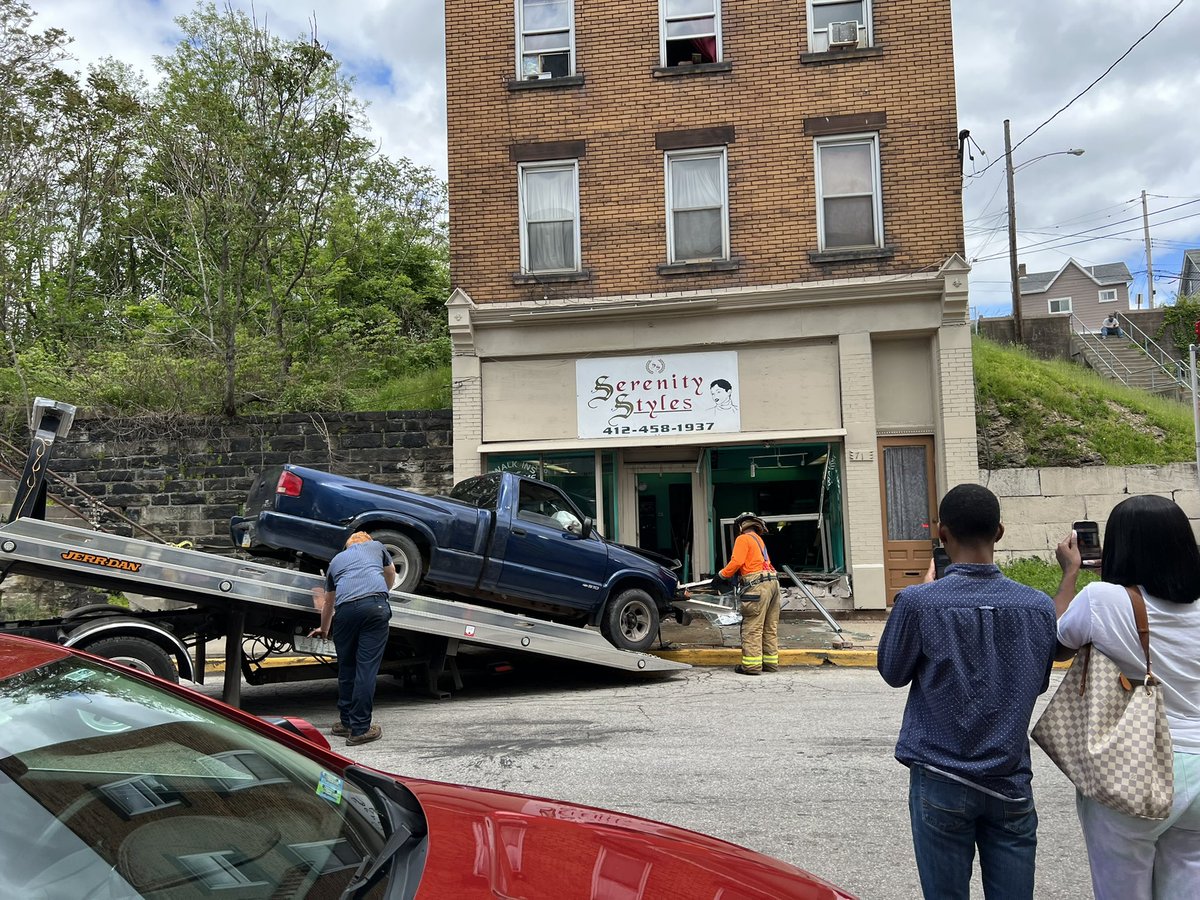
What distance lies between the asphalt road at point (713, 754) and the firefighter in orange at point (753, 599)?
10.7 inches

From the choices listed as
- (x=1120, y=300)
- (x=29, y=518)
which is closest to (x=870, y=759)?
(x=29, y=518)

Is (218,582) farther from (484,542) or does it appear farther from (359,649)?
(484,542)

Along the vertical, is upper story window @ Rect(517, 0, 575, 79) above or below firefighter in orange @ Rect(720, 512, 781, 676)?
above

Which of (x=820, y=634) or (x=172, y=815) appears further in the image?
(x=820, y=634)

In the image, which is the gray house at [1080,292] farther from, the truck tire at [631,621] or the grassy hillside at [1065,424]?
the truck tire at [631,621]

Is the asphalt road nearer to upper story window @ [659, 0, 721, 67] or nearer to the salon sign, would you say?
the salon sign

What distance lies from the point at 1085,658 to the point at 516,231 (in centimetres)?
1347

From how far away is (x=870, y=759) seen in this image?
20.9ft

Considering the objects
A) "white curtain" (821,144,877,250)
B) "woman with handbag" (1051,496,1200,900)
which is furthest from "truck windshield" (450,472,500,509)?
"white curtain" (821,144,877,250)

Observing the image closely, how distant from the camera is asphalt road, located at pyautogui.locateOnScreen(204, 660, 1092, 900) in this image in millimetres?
4746

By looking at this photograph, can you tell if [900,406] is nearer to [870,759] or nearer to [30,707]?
[870,759]

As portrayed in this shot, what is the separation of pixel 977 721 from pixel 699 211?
13269mm

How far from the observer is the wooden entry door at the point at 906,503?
1455cm

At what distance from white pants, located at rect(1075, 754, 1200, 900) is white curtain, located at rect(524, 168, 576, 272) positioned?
1337 cm
